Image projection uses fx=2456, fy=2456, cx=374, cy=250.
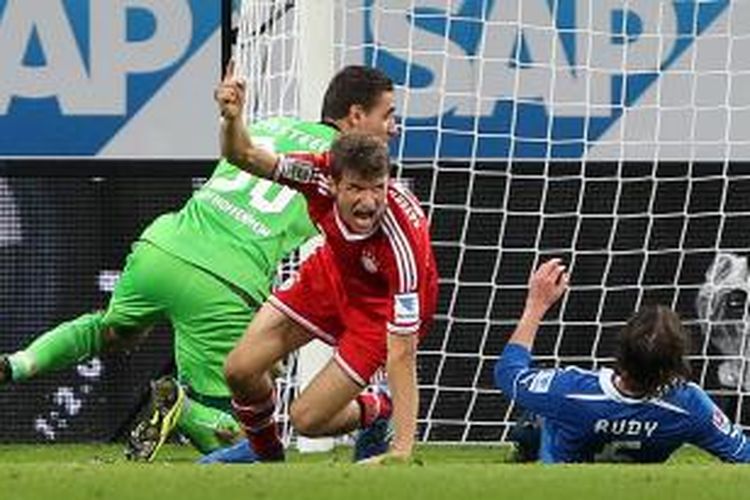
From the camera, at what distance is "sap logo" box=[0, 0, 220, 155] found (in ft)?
36.8

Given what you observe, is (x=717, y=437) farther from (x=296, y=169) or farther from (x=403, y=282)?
(x=296, y=169)

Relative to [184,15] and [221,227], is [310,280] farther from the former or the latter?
[184,15]

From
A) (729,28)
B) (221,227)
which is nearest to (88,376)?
(221,227)

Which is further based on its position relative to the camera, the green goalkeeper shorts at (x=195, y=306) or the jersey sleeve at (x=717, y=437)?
the green goalkeeper shorts at (x=195, y=306)

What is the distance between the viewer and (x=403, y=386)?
22.1 feet

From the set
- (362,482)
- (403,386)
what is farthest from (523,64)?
(362,482)

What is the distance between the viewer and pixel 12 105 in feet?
36.8

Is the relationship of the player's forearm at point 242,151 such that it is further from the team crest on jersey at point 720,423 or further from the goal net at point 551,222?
the goal net at point 551,222

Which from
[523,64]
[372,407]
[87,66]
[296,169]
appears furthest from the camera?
[87,66]

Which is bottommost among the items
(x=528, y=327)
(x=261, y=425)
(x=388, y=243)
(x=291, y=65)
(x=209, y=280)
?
(x=261, y=425)

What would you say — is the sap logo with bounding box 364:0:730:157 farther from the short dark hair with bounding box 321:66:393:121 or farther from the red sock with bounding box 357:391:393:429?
the red sock with bounding box 357:391:393:429

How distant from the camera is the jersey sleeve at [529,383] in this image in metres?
6.86

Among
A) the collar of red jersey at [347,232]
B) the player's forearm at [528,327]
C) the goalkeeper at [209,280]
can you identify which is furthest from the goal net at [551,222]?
the collar of red jersey at [347,232]

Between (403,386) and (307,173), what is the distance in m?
0.65
